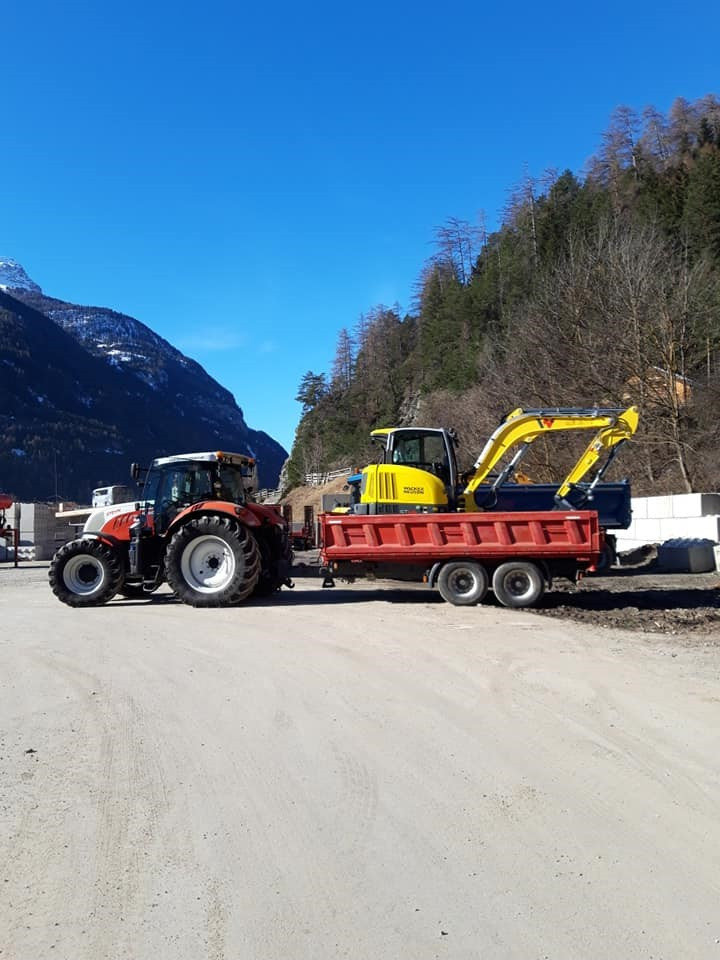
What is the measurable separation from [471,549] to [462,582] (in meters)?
0.67

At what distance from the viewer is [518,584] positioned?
40.5 feet

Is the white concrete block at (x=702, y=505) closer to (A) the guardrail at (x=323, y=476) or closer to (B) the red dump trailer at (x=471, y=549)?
(B) the red dump trailer at (x=471, y=549)

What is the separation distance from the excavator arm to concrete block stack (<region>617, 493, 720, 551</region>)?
4180 mm

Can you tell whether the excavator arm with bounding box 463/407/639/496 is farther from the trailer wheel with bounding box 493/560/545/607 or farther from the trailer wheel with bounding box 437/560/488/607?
the trailer wheel with bounding box 493/560/545/607

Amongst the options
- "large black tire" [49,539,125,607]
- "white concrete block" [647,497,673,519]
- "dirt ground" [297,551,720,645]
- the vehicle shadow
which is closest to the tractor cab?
"large black tire" [49,539,125,607]

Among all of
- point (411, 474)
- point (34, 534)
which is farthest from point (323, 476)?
point (411, 474)

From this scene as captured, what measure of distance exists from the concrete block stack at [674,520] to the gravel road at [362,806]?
31.1 ft

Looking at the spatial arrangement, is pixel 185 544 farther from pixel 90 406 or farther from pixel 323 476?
pixel 90 406

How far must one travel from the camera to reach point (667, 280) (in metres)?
28.2

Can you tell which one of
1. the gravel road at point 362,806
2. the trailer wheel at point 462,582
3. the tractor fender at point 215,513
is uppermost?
the tractor fender at point 215,513

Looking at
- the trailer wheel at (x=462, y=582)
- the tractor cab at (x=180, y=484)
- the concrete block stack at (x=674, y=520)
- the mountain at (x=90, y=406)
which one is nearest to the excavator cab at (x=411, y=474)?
the trailer wheel at (x=462, y=582)

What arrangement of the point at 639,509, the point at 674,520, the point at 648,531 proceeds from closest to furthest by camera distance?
the point at 674,520 → the point at 648,531 → the point at 639,509

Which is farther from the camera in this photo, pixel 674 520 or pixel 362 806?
pixel 674 520

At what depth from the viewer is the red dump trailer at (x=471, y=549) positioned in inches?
477
